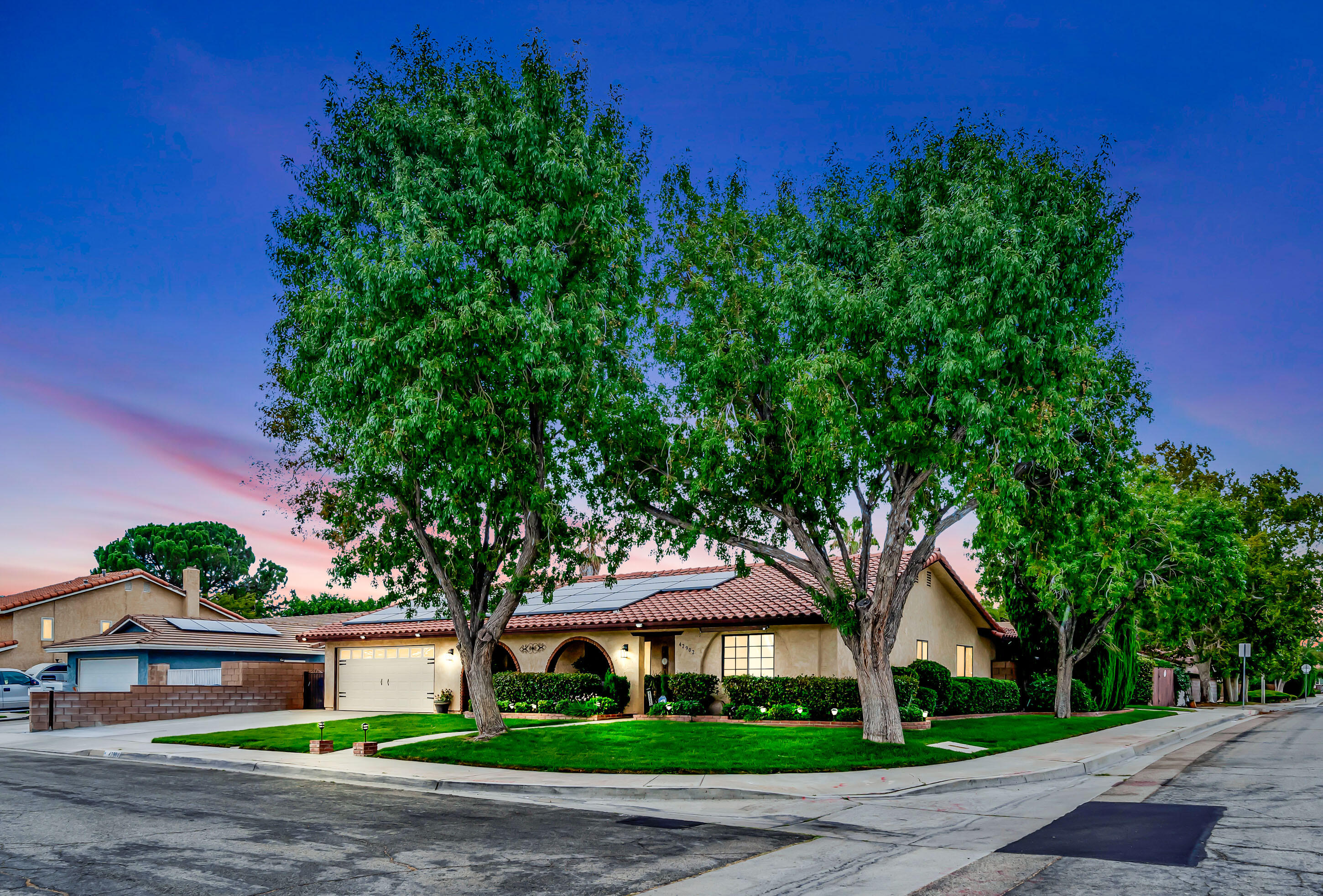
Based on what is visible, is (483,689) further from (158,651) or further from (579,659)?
(158,651)

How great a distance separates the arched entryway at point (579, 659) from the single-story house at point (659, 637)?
0.05 m

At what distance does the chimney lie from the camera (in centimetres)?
4950

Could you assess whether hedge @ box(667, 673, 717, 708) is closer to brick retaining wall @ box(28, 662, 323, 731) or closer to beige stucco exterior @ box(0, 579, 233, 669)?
brick retaining wall @ box(28, 662, 323, 731)

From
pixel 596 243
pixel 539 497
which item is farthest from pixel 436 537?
pixel 596 243

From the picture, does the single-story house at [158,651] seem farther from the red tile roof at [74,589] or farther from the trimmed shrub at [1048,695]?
the trimmed shrub at [1048,695]

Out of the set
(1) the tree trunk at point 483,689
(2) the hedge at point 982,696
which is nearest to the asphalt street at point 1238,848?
(2) the hedge at point 982,696

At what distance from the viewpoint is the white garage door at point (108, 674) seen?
36438 mm

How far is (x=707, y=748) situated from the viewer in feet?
59.0

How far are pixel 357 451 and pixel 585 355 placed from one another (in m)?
4.56

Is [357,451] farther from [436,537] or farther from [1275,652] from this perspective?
[1275,652]

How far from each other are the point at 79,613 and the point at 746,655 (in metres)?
36.9

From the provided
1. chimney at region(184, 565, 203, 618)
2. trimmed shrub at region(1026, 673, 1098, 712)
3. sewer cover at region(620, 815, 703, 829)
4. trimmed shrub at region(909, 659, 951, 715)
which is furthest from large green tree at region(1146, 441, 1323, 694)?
chimney at region(184, 565, 203, 618)

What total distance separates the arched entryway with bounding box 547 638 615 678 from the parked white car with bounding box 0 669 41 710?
2169cm

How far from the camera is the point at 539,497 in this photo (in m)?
18.2
